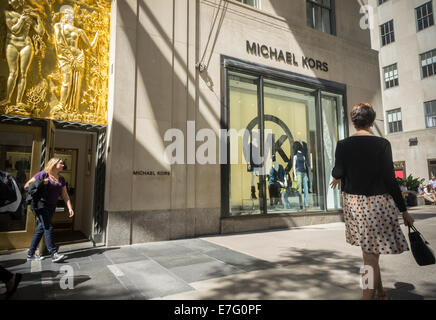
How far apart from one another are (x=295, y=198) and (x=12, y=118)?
8.23 m

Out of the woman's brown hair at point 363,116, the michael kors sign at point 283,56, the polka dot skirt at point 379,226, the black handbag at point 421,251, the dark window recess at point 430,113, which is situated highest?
the dark window recess at point 430,113

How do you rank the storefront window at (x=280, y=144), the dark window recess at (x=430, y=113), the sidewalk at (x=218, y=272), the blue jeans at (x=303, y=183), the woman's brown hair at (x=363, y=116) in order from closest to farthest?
1. the woman's brown hair at (x=363, y=116)
2. the sidewalk at (x=218, y=272)
3. the storefront window at (x=280, y=144)
4. the blue jeans at (x=303, y=183)
5. the dark window recess at (x=430, y=113)

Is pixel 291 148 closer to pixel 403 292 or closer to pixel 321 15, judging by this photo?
pixel 321 15

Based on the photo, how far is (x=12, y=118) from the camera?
5.88 m

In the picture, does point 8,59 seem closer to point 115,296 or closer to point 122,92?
point 122,92

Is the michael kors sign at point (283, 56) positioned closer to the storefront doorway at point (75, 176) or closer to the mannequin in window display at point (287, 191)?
the mannequin in window display at point (287, 191)

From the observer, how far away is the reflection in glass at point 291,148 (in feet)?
30.3

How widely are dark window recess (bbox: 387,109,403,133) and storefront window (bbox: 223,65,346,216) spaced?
61.6ft

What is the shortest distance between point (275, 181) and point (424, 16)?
2500 centimetres

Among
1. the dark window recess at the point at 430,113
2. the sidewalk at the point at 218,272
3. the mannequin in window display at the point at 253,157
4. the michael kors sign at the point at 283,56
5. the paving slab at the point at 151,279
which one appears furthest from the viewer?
the dark window recess at the point at 430,113

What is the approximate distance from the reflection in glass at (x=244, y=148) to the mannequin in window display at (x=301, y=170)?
1.85 metres

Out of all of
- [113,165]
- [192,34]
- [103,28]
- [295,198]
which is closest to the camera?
[113,165]

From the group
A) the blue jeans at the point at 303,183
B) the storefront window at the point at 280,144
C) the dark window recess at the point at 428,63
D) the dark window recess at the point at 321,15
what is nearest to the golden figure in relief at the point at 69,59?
the storefront window at the point at 280,144
